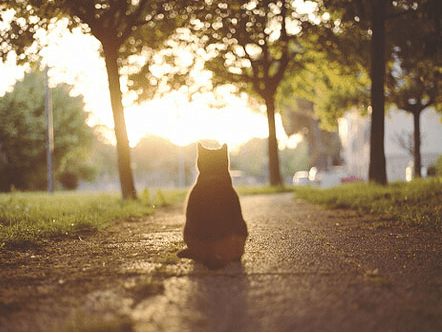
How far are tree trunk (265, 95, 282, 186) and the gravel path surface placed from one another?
14.9 m

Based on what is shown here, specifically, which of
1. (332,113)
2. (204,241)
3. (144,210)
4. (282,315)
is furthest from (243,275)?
(332,113)

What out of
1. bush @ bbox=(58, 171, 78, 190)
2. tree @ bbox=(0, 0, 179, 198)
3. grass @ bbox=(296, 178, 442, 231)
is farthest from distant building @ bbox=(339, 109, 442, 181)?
bush @ bbox=(58, 171, 78, 190)

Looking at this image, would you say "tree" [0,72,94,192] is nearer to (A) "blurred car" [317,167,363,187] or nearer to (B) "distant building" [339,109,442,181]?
(A) "blurred car" [317,167,363,187]

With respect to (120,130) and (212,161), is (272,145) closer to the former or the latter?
(120,130)

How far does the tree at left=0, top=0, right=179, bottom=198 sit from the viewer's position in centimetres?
1030

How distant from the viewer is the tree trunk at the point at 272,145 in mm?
19931

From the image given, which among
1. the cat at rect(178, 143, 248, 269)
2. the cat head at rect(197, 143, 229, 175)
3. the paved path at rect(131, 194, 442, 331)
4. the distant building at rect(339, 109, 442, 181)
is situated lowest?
the paved path at rect(131, 194, 442, 331)

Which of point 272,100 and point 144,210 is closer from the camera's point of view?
point 144,210

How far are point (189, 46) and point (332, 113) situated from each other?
30.5ft

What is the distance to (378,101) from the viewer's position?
13.1 m

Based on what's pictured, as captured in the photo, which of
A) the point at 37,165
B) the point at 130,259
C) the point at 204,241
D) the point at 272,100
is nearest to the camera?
the point at 204,241

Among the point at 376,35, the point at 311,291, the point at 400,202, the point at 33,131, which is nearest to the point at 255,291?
the point at 311,291

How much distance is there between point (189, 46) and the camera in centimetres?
1619

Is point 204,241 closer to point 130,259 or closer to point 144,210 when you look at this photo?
point 130,259
